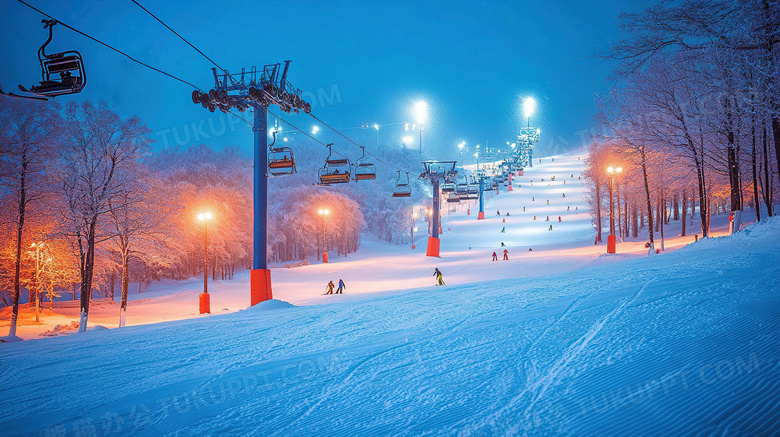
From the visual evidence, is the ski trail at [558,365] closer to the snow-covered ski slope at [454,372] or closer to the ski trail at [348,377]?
the snow-covered ski slope at [454,372]

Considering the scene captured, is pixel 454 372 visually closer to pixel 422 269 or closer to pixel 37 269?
pixel 37 269

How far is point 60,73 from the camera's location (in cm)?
737

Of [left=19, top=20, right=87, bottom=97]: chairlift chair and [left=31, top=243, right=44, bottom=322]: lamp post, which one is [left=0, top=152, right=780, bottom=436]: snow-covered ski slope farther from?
[left=31, top=243, right=44, bottom=322]: lamp post

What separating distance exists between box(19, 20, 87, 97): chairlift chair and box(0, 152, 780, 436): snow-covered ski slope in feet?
15.6

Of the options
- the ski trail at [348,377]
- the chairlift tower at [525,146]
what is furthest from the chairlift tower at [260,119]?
the chairlift tower at [525,146]

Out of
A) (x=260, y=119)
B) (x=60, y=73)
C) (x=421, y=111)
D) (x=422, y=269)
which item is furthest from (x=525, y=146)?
(x=60, y=73)

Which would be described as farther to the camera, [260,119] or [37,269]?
[37,269]

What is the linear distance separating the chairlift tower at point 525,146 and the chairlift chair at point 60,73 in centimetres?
12480

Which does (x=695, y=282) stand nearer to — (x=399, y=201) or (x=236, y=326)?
(x=236, y=326)

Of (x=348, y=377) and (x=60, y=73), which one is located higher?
(x=60, y=73)

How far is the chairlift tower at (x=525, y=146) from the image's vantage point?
132 metres

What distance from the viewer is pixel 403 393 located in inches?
151

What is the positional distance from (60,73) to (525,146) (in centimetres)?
14689

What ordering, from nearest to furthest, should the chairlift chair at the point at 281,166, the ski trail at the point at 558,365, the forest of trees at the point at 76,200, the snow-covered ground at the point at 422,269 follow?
the ski trail at the point at 558,365 → the chairlift chair at the point at 281,166 → the forest of trees at the point at 76,200 → the snow-covered ground at the point at 422,269
